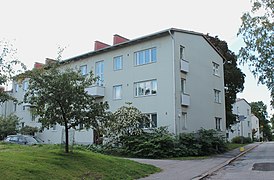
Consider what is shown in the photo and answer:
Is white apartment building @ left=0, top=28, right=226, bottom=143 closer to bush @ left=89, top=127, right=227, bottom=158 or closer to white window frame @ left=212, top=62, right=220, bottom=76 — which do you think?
white window frame @ left=212, top=62, right=220, bottom=76

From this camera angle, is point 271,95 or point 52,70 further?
point 271,95

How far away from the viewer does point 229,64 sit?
38.1 m

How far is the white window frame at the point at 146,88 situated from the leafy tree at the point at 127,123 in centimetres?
241

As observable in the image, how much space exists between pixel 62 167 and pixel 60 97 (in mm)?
3035

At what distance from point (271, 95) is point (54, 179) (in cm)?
1863

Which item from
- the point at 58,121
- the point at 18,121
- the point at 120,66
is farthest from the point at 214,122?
the point at 18,121

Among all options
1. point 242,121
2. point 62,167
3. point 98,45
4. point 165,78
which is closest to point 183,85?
point 165,78

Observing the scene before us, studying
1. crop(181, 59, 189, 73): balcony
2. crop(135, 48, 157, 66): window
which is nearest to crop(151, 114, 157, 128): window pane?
crop(181, 59, 189, 73): balcony

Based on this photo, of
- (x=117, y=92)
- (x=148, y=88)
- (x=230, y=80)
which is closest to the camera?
(x=148, y=88)

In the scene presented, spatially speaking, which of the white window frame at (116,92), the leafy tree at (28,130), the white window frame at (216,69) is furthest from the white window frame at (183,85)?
the leafy tree at (28,130)

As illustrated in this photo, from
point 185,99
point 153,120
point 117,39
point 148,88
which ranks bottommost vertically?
point 153,120

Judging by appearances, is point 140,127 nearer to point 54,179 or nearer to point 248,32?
point 248,32

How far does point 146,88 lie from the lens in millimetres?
27141

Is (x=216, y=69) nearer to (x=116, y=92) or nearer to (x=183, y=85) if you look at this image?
(x=183, y=85)
